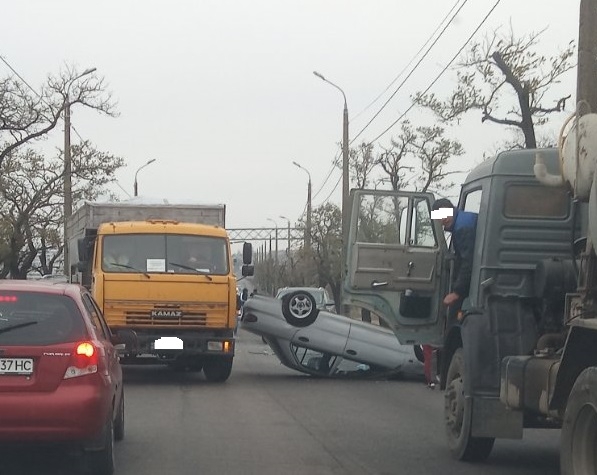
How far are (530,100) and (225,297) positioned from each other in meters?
13.4

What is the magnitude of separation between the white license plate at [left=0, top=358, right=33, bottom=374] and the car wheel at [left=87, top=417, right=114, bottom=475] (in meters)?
0.79

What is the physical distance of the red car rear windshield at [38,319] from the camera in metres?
8.15

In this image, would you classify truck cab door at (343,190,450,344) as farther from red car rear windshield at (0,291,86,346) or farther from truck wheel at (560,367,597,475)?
truck wheel at (560,367,597,475)

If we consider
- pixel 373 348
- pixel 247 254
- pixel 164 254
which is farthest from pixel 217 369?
pixel 373 348

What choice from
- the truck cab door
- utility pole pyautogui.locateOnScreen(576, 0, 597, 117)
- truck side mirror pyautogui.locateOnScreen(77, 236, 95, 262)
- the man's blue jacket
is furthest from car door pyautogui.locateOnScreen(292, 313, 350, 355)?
the man's blue jacket

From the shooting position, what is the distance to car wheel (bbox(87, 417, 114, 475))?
8.48m

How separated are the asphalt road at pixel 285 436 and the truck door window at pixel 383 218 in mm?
2082

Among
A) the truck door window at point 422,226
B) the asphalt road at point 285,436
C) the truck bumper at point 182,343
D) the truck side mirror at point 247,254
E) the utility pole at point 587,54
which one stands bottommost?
the asphalt road at point 285,436

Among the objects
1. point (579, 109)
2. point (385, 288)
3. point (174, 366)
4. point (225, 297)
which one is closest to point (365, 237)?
point (385, 288)

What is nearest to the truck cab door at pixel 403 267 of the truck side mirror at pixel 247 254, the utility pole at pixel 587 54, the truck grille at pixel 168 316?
the utility pole at pixel 587 54

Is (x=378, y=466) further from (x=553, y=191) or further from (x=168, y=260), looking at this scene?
(x=168, y=260)

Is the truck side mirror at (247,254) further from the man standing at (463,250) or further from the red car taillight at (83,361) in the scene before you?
the red car taillight at (83,361)

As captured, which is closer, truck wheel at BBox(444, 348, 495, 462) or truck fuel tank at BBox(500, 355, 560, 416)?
truck fuel tank at BBox(500, 355, 560, 416)

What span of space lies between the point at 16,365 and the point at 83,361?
0.48 metres
